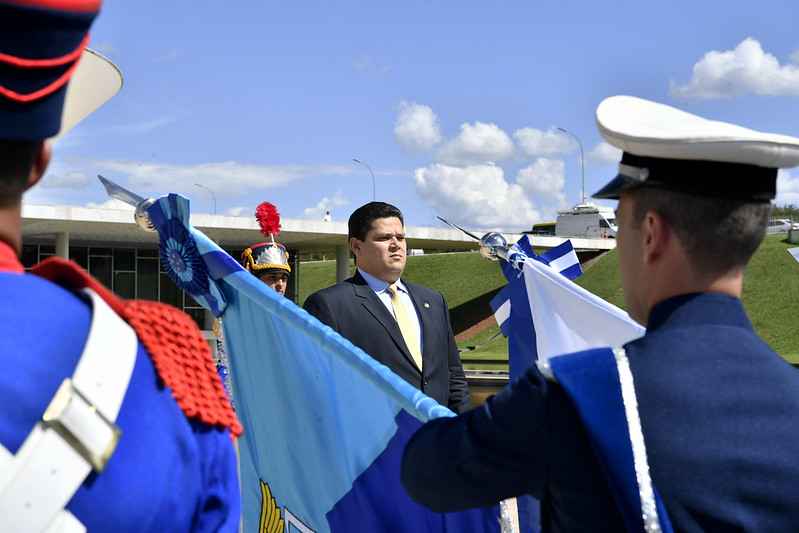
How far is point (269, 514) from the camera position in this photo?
9.69 ft

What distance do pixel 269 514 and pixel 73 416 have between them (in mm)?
1957

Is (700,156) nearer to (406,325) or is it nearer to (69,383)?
(69,383)

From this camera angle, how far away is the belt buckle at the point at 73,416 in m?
1.11

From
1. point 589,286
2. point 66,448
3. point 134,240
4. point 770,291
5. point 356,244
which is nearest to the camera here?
point 66,448

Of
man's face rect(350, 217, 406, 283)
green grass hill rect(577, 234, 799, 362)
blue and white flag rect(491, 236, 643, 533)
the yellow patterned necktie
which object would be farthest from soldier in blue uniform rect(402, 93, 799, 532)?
green grass hill rect(577, 234, 799, 362)

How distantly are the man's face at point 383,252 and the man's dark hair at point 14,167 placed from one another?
3.66 meters

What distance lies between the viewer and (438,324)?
4.80m

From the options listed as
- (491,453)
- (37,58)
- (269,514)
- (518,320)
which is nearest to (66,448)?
(37,58)

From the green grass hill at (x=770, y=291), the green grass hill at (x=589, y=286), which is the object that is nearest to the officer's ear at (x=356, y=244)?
the green grass hill at (x=589, y=286)

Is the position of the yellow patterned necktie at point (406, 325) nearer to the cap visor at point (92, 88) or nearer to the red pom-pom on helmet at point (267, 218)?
the red pom-pom on helmet at point (267, 218)

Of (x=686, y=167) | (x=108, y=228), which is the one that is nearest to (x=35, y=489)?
(x=686, y=167)

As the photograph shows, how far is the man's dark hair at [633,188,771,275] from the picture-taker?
61.0 inches

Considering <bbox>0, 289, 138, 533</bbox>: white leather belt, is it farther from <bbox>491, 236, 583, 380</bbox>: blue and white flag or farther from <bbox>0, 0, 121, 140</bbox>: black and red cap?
<bbox>491, 236, 583, 380</bbox>: blue and white flag

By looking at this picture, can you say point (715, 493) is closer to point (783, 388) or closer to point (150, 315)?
point (783, 388)
